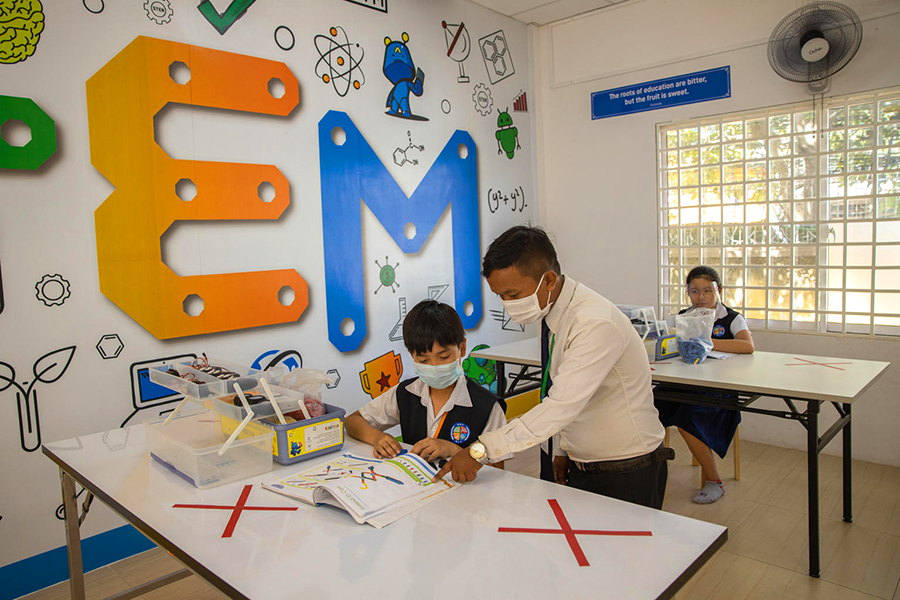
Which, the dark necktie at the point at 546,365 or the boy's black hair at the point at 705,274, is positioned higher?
the boy's black hair at the point at 705,274

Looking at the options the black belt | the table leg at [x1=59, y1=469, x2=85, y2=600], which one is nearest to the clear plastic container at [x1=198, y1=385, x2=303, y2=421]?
the table leg at [x1=59, y1=469, x2=85, y2=600]

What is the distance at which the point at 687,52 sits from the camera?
453cm

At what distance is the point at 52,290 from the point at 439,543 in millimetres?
2274

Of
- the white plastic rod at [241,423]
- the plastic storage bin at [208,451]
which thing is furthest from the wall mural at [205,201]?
the white plastic rod at [241,423]

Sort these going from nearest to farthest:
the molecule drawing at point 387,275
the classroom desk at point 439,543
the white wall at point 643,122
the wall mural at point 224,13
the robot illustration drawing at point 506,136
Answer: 1. the classroom desk at point 439,543
2. the wall mural at point 224,13
3. the white wall at point 643,122
4. the molecule drawing at point 387,275
5. the robot illustration drawing at point 506,136

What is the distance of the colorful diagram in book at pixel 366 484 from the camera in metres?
1.52

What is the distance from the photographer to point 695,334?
3.39 meters

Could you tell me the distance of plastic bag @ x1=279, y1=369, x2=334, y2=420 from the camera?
202 centimetres

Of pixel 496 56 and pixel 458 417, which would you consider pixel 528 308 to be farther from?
pixel 496 56

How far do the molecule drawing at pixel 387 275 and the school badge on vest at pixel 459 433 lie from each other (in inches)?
83.3

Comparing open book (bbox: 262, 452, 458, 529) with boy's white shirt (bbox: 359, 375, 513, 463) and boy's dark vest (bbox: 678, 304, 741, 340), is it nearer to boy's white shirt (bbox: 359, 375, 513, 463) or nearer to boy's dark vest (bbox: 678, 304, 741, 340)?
boy's white shirt (bbox: 359, 375, 513, 463)

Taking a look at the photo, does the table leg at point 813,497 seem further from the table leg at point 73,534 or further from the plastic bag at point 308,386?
the table leg at point 73,534

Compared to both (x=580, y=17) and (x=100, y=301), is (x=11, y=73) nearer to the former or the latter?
(x=100, y=301)

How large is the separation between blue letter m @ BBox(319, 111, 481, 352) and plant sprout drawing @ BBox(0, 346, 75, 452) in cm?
144
